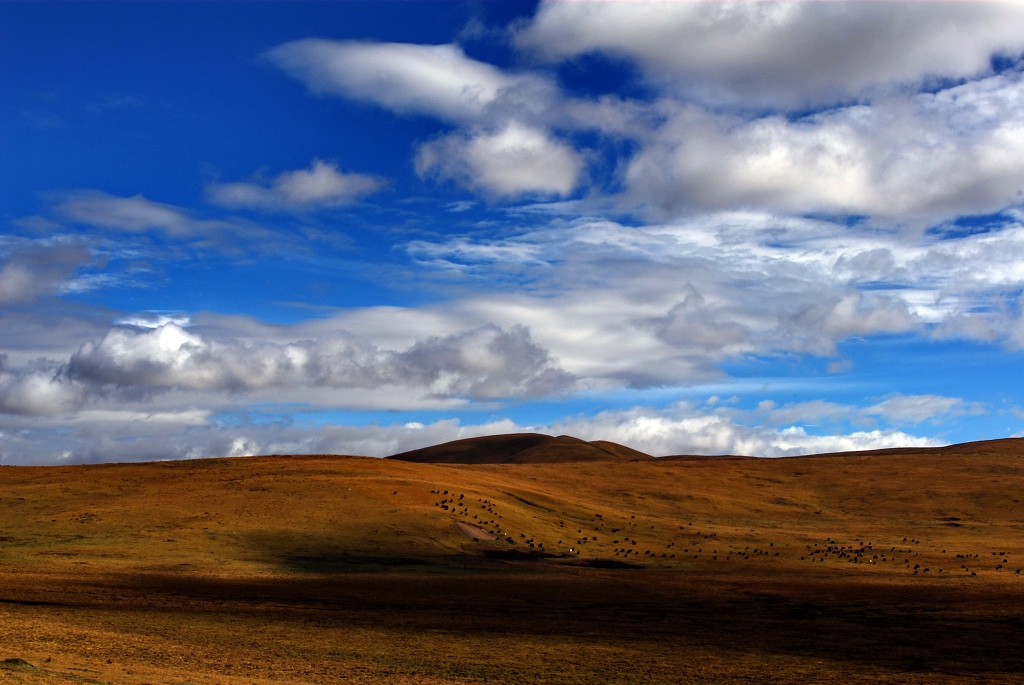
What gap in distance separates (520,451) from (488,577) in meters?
110

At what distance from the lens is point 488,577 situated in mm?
35812

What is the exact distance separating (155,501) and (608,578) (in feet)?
87.0

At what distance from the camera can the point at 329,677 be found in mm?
A: 17375

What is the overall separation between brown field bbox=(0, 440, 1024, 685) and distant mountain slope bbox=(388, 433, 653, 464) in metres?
55.6

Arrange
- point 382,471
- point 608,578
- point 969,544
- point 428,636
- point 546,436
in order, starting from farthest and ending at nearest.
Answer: point 546,436
point 382,471
point 969,544
point 608,578
point 428,636

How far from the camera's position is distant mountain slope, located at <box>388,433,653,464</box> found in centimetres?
13325

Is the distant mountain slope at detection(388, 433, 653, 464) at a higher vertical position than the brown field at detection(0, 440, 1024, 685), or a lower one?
higher

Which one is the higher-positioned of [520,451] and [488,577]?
[520,451]

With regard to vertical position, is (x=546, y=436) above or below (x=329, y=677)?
above

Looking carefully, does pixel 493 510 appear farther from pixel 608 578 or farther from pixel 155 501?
Result: pixel 155 501

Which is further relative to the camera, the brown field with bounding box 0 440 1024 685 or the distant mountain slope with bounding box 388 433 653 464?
the distant mountain slope with bounding box 388 433 653 464

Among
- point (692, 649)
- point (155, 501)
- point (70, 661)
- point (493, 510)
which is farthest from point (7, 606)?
point (493, 510)

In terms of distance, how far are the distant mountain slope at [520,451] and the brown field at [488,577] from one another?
55573mm

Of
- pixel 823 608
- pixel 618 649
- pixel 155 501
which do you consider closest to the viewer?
pixel 618 649
